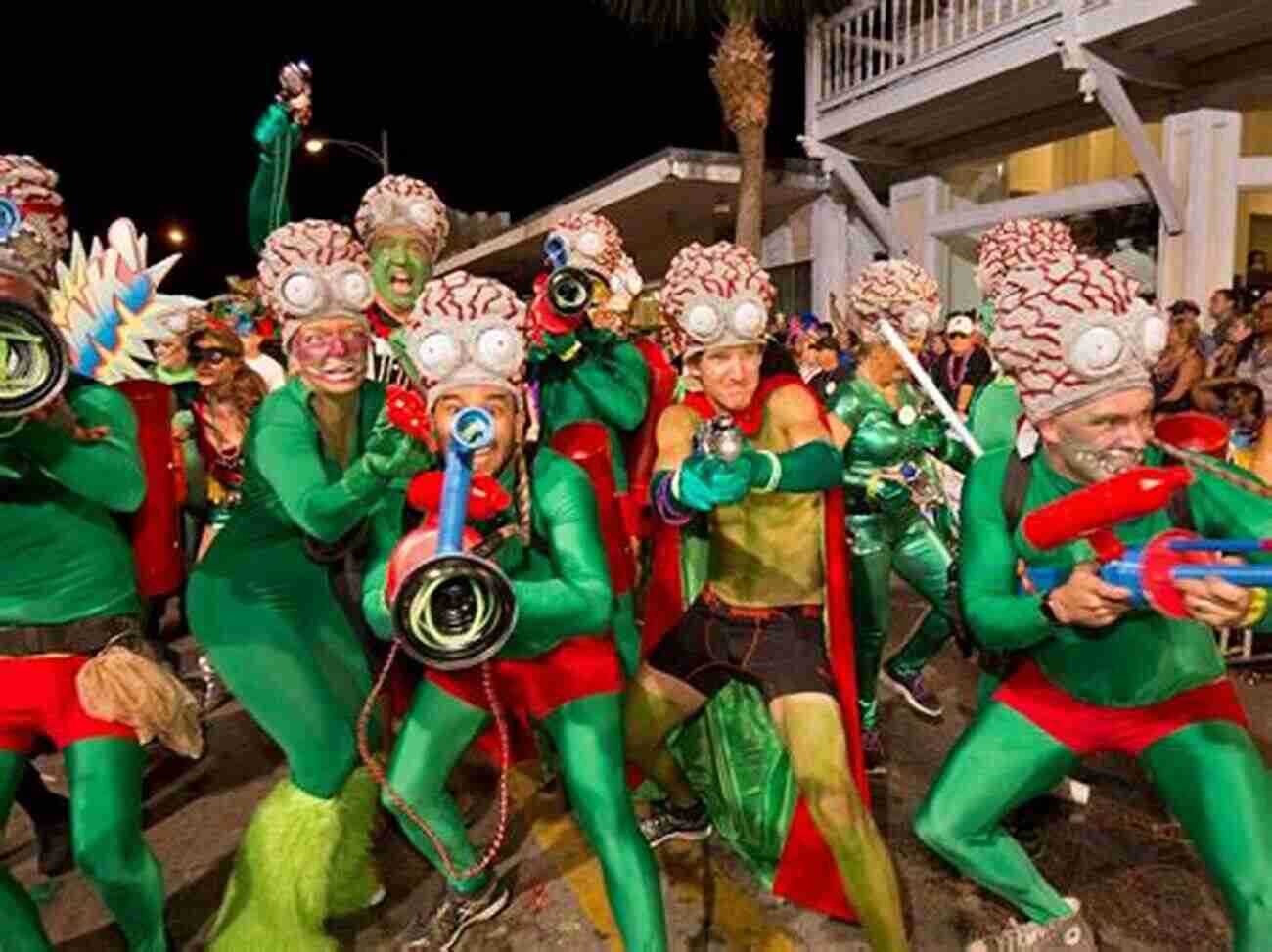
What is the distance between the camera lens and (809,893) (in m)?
3.29

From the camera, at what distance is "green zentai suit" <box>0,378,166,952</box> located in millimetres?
2547

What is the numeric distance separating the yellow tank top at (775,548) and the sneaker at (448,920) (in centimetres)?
124

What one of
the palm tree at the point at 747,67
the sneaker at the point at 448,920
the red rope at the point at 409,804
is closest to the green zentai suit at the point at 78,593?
the red rope at the point at 409,804

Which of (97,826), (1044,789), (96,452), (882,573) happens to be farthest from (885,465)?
(97,826)

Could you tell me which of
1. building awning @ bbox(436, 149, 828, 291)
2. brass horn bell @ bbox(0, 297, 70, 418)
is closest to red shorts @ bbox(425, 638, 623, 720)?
brass horn bell @ bbox(0, 297, 70, 418)

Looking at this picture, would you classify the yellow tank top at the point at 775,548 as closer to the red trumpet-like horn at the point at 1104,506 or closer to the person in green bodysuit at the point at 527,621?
the person in green bodysuit at the point at 527,621

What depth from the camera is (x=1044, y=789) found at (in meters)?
2.62

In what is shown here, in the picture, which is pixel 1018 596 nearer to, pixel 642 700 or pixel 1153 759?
pixel 1153 759

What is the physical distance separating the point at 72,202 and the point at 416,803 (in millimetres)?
58011

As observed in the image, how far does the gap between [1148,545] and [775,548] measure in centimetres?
124

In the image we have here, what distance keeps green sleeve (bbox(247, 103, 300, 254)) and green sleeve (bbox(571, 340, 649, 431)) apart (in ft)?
5.24

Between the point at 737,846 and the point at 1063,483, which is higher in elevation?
the point at 1063,483

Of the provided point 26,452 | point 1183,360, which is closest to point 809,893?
point 26,452

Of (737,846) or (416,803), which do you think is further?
(737,846)
